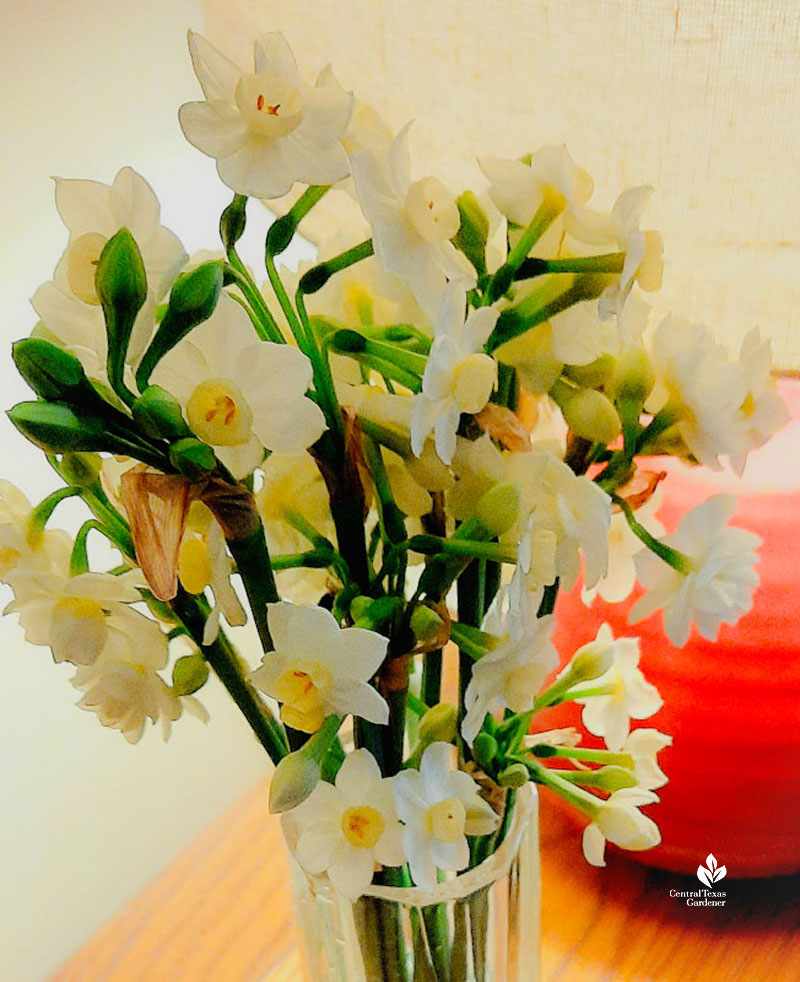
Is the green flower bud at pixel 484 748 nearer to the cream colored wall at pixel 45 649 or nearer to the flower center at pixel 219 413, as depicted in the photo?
the flower center at pixel 219 413

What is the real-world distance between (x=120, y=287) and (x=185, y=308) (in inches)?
0.6

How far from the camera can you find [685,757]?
548 millimetres

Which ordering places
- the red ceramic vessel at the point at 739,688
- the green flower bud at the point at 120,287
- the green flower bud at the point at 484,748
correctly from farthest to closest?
1. the red ceramic vessel at the point at 739,688
2. the green flower bud at the point at 484,748
3. the green flower bud at the point at 120,287

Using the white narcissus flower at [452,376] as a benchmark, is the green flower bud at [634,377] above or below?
below

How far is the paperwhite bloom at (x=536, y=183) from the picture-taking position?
0.30 m

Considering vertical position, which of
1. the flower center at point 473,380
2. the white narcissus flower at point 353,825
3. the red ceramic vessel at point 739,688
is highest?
the flower center at point 473,380

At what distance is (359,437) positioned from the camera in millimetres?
322

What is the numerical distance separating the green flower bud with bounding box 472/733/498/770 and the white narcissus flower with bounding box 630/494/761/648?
0.07 meters

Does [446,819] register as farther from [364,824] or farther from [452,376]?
[452,376]

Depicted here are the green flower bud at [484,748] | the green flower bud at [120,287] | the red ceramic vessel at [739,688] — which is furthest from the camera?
the red ceramic vessel at [739,688]

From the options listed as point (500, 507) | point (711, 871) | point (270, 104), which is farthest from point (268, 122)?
point (711, 871)

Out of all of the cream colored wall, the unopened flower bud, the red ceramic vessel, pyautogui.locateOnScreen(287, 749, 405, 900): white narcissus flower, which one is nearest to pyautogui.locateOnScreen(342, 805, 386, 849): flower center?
pyautogui.locateOnScreen(287, 749, 405, 900): white narcissus flower

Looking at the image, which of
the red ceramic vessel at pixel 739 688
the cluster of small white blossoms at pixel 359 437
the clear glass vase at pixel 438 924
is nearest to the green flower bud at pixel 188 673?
the cluster of small white blossoms at pixel 359 437

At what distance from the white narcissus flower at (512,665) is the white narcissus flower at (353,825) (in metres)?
0.03
